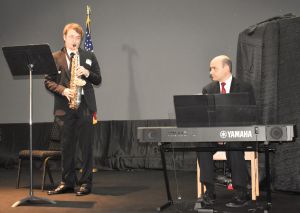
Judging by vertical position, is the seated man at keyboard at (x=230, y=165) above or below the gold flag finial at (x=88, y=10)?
below

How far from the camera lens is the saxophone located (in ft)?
15.9

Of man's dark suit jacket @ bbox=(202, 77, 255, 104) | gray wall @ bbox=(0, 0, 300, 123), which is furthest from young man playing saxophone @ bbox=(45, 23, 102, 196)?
gray wall @ bbox=(0, 0, 300, 123)

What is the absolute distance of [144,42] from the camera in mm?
7770

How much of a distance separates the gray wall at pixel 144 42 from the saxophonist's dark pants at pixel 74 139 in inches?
104

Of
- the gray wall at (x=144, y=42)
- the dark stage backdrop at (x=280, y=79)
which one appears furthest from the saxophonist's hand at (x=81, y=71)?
the gray wall at (x=144, y=42)

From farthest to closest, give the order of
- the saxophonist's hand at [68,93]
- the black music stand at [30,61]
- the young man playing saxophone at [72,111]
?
1. the young man playing saxophone at [72,111]
2. the saxophonist's hand at [68,93]
3. the black music stand at [30,61]

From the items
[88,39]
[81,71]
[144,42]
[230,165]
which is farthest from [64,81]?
[144,42]

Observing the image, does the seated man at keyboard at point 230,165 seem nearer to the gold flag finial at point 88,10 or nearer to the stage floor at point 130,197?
the stage floor at point 130,197

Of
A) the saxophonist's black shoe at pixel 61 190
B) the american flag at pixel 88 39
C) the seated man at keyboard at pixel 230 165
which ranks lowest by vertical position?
the saxophonist's black shoe at pixel 61 190

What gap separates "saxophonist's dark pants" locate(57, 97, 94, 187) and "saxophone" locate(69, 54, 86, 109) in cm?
8

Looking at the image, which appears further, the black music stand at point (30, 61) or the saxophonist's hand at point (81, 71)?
the saxophonist's hand at point (81, 71)

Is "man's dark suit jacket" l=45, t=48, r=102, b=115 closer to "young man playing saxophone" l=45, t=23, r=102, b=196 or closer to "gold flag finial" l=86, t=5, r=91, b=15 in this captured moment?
"young man playing saxophone" l=45, t=23, r=102, b=196

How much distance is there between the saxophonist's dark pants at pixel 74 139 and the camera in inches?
195

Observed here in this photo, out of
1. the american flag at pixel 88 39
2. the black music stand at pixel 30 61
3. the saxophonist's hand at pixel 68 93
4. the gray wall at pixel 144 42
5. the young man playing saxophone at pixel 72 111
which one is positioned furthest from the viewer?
the american flag at pixel 88 39
